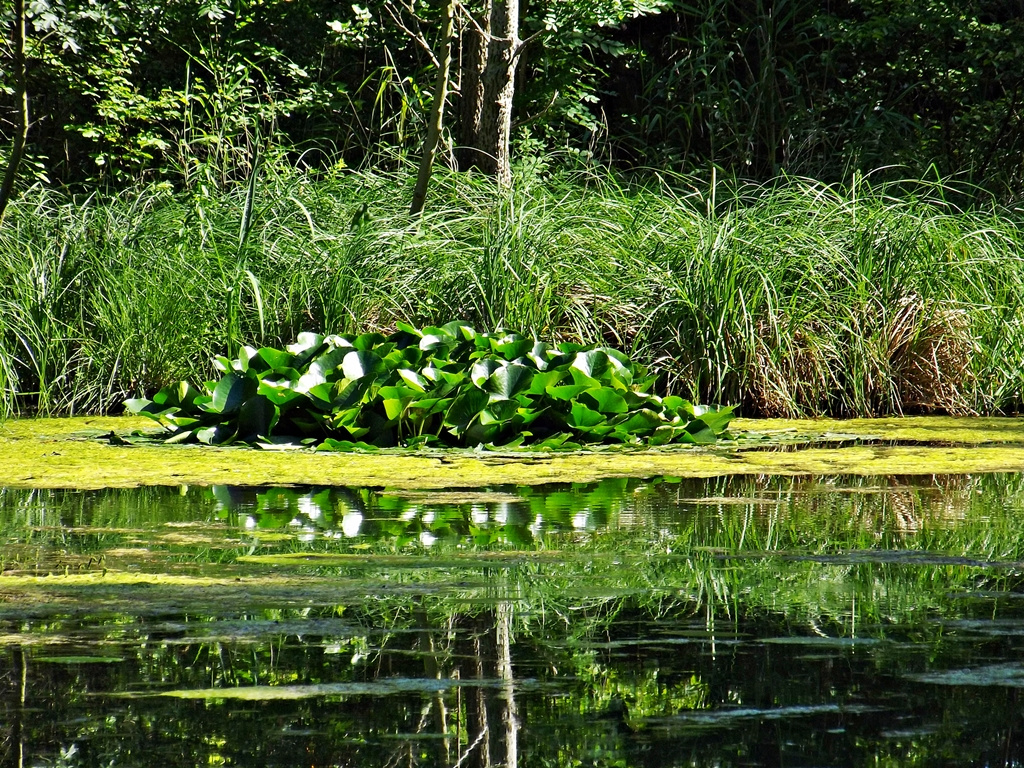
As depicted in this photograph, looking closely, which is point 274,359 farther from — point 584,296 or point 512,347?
point 584,296

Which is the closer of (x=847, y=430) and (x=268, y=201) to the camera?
(x=847, y=430)

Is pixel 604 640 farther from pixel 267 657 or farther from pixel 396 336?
pixel 396 336

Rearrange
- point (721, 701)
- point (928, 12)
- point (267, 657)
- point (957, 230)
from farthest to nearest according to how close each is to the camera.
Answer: point (928, 12), point (957, 230), point (267, 657), point (721, 701)

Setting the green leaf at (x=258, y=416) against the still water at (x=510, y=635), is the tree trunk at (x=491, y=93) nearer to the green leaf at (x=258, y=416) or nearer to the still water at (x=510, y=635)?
the green leaf at (x=258, y=416)

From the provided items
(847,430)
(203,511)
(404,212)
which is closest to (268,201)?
(404,212)

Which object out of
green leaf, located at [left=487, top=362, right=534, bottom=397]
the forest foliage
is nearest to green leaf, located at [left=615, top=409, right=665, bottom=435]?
green leaf, located at [left=487, top=362, right=534, bottom=397]

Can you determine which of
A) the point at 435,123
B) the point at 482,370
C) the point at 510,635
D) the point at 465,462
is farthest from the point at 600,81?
the point at 510,635

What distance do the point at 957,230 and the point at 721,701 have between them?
5.34 meters

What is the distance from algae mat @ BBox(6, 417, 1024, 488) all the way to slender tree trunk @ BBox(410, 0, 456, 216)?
2.27 m

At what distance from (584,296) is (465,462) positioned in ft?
6.81

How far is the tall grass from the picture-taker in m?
6.10

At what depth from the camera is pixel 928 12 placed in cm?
1097

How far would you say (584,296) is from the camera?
635 centimetres

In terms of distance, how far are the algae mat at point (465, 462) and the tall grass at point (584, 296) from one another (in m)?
0.92
